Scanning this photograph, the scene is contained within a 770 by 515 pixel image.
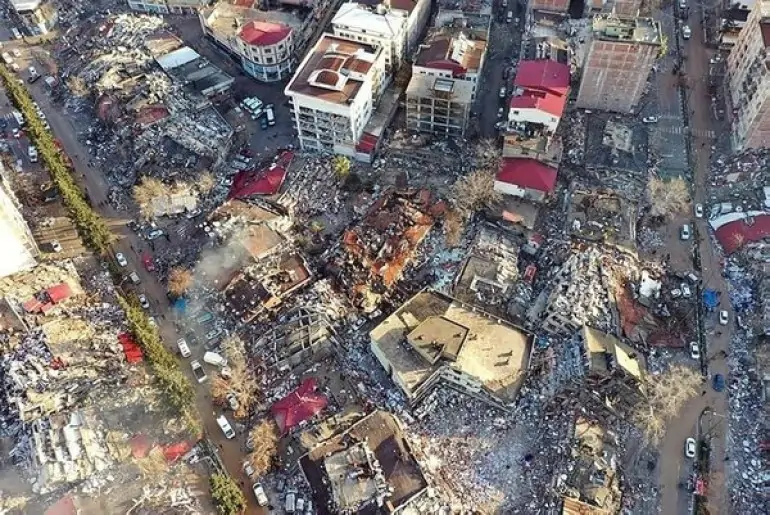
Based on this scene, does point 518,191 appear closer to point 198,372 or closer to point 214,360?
point 214,360

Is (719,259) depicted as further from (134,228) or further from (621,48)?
(134,228)

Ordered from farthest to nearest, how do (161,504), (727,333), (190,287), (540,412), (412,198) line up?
(412,198), (190,287), (727,333), (540,412), (161,504)

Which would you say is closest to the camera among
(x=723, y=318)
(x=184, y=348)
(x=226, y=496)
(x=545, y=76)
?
(x=226, y=496)

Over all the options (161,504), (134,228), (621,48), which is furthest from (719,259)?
(134,228)

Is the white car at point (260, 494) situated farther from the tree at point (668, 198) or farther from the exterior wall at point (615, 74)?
the exterior wall at point (615, 74)

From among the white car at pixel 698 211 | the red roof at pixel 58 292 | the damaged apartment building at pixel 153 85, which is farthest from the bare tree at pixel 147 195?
the white car at pixel 698 211

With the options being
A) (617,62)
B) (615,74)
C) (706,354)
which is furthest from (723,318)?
(617,62)

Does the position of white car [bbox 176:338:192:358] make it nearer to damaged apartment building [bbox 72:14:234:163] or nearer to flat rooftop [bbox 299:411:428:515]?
flat rooftop [bbox 299:411:428:515]
